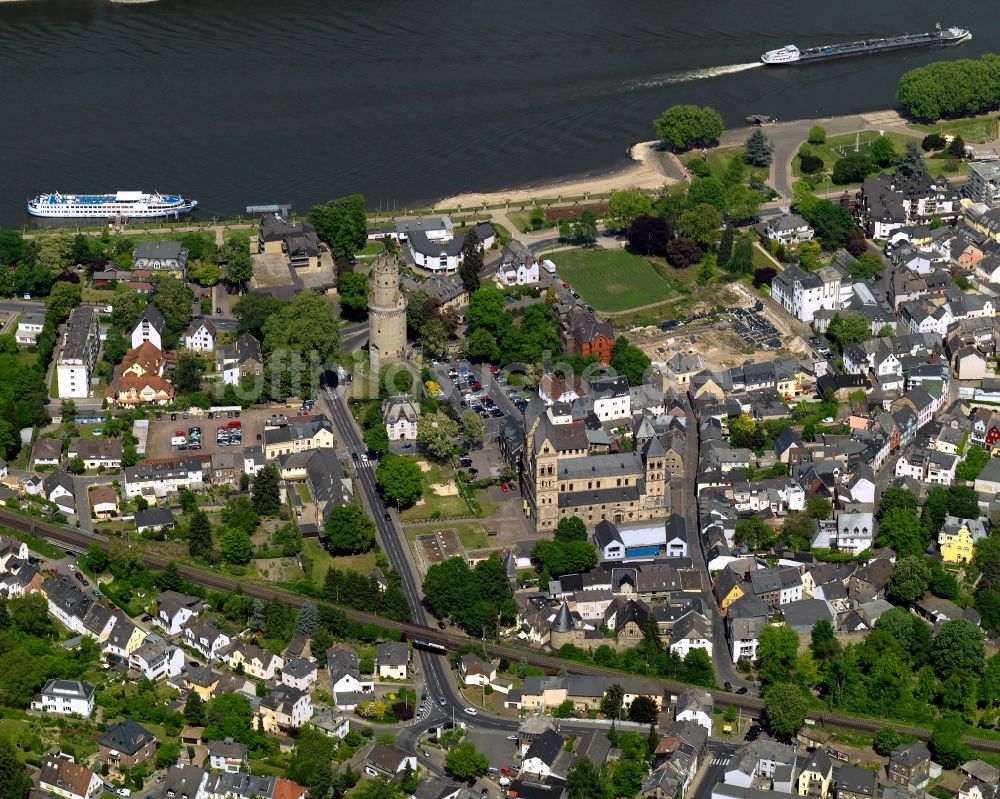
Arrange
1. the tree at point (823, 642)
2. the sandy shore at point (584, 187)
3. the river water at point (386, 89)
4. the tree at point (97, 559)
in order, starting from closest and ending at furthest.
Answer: the tree at point (823, 642) → the tree at point (97, 559) → the sandy shore at point (584, 187) → the river water at point (386, 89)

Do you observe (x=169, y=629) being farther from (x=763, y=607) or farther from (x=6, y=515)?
(x=763, y=607)

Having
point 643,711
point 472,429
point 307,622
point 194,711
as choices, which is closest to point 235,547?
point 307,622

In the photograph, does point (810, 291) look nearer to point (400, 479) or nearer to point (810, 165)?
point (810, 165)

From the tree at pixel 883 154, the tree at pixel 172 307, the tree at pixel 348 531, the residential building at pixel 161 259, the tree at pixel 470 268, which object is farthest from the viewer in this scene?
the tree at pixel 883 154

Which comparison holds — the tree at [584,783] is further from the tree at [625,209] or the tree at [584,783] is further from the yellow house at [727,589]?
the tree at [625,209]

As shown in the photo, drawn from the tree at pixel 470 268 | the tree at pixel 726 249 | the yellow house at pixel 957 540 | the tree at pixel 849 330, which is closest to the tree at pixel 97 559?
the tree at pixel 470 268

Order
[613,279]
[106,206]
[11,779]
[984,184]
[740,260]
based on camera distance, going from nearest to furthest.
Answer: [11,779]
[613,279]
[740,260]
[106,206]
[984,184]
